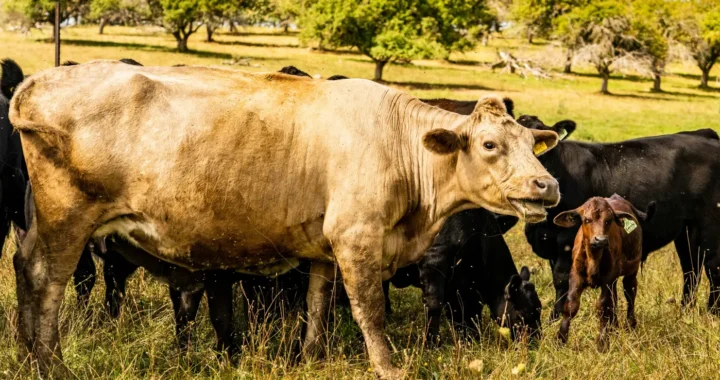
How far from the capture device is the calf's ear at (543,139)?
631 cm

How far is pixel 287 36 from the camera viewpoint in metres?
87.8

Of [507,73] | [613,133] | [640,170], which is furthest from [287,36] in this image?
[640,170]

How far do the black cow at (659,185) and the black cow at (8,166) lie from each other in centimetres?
507

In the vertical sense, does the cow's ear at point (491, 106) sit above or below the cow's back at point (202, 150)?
above

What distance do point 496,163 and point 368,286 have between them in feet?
3.84

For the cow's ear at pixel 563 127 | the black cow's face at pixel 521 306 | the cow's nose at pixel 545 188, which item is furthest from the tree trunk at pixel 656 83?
the cow's nose at pixel 545 188

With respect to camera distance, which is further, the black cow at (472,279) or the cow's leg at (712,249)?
the cow's leg at (712,249)

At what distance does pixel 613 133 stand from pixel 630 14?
110 ft

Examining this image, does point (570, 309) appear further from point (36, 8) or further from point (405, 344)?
point (36, 8)

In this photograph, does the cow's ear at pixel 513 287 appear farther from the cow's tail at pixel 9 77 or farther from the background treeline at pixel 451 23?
the background treeline at pixel 451 23

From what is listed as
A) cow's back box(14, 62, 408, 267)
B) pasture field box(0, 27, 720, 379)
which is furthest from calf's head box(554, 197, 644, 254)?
cow's back box(14, 62, 408, 267)

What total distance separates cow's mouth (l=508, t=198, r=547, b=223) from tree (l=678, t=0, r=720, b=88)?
66561 millimetres

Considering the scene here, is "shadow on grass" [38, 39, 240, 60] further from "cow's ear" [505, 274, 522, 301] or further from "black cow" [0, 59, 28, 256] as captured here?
"cow's ear" [505, 274, 522, 301]

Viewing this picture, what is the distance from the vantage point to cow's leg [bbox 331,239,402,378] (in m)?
5.77
